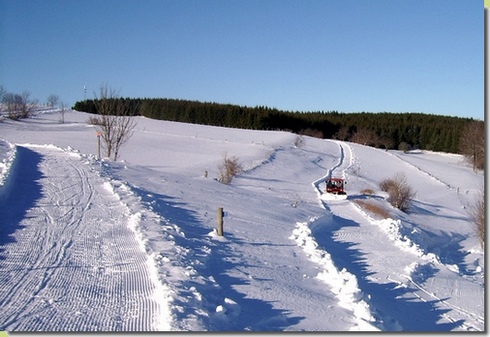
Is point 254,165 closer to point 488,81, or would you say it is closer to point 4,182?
point 4,182

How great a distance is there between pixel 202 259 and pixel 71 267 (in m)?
2.84

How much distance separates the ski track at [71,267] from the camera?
6.65 m

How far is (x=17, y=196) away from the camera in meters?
14.3

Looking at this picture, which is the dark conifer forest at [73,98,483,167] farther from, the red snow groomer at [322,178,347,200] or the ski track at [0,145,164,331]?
the ski track at [0,145,164,331]

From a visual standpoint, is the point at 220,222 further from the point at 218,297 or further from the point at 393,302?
the point at 218,297

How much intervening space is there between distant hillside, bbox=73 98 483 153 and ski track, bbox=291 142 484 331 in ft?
188

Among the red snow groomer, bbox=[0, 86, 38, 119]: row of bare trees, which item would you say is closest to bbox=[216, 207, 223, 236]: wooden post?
the red snow groomer

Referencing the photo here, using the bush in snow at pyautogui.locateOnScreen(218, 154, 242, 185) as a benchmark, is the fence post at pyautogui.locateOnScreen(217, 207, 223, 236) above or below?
above

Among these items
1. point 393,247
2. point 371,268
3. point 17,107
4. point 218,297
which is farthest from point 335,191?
point 17,107

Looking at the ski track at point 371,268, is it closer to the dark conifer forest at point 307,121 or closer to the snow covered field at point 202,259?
the snow covered field at point 202,259

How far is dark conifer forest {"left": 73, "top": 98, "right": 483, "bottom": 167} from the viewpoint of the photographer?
8056cm

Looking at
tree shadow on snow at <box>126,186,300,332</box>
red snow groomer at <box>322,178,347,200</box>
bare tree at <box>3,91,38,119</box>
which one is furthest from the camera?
bare tree at <box>3,91,38,119</box>

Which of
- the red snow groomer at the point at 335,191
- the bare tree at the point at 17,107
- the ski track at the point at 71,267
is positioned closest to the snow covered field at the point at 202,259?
the ski track at the point at 71,267

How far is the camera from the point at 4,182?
14828mm
